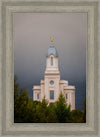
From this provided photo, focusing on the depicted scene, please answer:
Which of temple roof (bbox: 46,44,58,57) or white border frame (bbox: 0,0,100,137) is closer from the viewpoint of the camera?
white border frame (bbox: 0,0,100,137)

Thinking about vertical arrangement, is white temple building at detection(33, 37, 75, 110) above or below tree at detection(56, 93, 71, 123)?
above

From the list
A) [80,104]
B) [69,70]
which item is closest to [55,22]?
[69,70]

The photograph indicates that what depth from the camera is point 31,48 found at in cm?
195

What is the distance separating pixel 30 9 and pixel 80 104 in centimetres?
105

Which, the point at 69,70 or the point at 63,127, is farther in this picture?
the point at 69,70

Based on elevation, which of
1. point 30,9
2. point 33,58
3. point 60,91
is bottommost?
point 60,91

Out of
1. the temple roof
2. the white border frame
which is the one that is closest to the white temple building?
the temple roof

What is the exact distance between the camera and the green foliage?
6.22ft

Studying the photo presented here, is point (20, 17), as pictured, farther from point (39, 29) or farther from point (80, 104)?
point (80, 104)

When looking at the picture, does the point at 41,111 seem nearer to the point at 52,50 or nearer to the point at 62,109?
the point at 62,109

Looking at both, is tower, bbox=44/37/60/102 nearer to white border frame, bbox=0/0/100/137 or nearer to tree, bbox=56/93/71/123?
tree, bbox=56/93/71/123

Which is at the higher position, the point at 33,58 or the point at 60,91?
the point at 33,58

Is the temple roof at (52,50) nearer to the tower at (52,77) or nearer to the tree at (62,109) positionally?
the tower at (52,77)

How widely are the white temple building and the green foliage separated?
0.04 m
